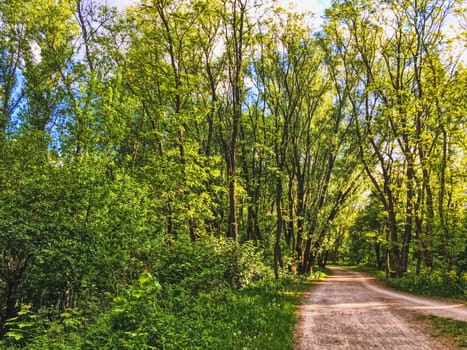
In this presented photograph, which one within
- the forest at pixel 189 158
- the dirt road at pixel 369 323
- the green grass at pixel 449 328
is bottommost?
the dirt road at pixel 369 323

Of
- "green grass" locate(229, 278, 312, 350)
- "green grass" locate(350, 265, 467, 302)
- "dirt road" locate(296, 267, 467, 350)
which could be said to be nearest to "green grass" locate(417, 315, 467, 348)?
"dirt road" locate(296, 267, 467, 350)

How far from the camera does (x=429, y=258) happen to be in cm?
2083

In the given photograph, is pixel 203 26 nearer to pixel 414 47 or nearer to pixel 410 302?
pixel 414 47

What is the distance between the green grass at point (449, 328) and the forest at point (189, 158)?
537 centimetres

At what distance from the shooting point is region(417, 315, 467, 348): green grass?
328 inches

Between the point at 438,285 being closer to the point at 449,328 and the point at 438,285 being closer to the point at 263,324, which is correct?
the point at 449,328

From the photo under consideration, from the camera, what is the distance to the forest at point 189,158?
363 inches

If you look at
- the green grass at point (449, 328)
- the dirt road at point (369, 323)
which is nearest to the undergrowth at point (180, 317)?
the dirt road at point (369, 323)

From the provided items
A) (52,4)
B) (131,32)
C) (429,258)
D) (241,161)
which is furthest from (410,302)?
(52,4)

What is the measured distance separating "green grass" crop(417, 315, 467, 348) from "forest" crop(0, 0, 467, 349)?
5.37 m

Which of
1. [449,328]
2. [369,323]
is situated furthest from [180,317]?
[449,328]

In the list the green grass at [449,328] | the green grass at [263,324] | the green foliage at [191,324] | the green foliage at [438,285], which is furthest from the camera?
the green foliage at [438,285]

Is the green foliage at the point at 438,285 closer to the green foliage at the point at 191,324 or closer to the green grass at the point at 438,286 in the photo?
the green grass at the point at 438,286

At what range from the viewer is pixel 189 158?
19094 mm
